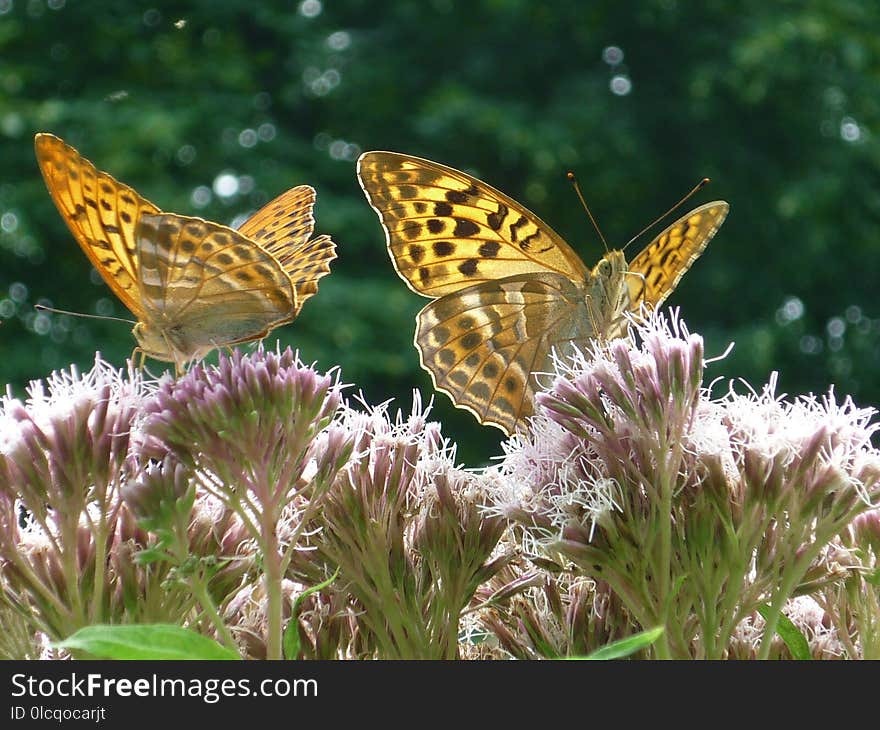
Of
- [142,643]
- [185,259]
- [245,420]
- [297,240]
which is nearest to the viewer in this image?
[142,643]

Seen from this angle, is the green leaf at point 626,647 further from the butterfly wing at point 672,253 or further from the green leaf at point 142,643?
the butterfly wing at point 672,253

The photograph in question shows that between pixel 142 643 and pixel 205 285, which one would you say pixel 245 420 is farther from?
pixel 205 285

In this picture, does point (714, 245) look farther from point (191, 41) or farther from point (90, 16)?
point (90, 16)

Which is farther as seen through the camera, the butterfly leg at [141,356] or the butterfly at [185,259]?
the butterfly at [185,259]

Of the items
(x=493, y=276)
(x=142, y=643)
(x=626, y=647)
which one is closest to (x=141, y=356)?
(x=493, y=276)

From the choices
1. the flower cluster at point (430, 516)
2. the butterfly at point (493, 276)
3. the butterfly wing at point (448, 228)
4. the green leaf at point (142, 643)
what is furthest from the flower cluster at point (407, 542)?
the butterfly wing at point (448, 228)

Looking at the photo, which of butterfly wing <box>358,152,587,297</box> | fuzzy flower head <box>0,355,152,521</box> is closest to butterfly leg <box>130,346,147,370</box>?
fuzzy flower head <box>0,355,152,521</box>

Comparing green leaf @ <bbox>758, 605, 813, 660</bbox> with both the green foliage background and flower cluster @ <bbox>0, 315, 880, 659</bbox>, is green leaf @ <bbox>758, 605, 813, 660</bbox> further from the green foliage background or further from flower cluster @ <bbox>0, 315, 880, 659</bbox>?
the green foliage background
